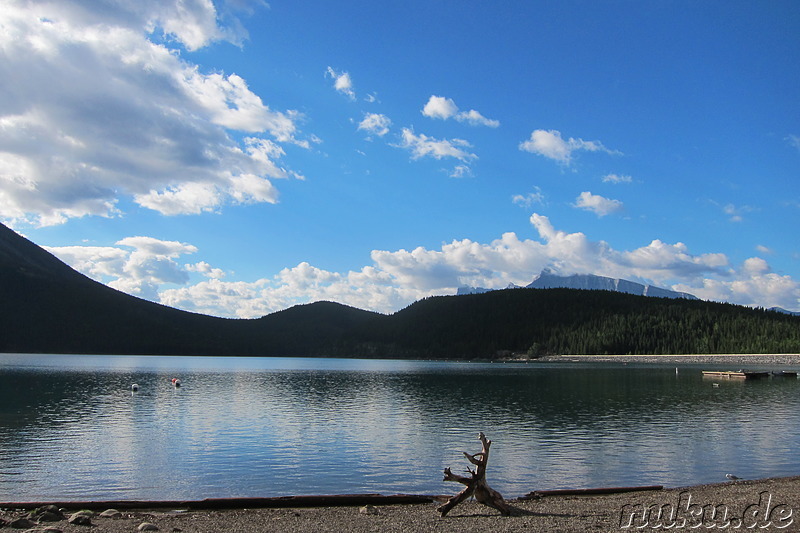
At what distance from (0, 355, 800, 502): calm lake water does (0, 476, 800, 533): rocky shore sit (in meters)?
5.36

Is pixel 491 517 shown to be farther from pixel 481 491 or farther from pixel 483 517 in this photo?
pixel 481 491

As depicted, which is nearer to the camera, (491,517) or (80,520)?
(80,520)

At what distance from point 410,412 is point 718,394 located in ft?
174

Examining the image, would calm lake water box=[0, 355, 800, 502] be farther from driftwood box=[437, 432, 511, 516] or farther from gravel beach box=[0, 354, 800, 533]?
driftwood box=[437, 432, 511, 516]

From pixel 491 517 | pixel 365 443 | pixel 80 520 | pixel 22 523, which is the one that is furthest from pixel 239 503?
pixel 365 443

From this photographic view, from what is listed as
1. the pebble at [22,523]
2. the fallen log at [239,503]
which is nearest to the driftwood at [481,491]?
the fallen log at [239,503]

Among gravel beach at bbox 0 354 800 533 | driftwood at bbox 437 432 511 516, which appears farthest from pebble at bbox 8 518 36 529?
driftwood at bbox 437 432 511 516

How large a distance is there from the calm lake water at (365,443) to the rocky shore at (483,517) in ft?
17.6

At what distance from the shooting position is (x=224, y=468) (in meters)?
35.9

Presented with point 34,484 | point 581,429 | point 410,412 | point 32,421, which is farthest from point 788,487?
point 32,421

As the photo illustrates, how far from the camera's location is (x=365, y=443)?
4516 centimetres

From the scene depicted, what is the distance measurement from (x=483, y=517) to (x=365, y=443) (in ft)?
78.3

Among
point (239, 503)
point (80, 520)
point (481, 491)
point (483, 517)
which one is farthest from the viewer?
point (239, 503)

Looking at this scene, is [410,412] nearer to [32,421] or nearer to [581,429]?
[581,429]
